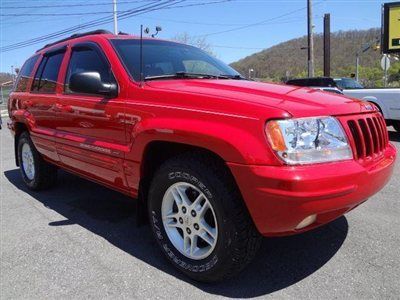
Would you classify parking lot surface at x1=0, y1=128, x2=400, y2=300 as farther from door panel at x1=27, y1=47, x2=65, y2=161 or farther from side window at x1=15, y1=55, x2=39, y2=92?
side window at x1=15, y1=55, x2=39, y2=92

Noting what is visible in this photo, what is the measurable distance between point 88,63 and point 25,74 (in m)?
2.13

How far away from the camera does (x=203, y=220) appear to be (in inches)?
122

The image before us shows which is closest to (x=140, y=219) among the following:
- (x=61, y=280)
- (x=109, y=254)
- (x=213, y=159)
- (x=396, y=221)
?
(x=109, y=254)

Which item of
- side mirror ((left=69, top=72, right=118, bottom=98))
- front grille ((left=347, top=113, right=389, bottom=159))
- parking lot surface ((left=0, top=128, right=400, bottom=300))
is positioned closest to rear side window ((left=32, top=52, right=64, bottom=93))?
side mirror ((left=69, top=72, right=118, bottom=98))

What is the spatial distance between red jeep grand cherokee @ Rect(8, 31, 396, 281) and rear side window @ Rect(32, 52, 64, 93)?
1.79ft

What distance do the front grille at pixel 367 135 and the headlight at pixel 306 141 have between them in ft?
0.60

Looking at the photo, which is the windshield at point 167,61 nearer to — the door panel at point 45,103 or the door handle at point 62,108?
the door handle at point 62,108

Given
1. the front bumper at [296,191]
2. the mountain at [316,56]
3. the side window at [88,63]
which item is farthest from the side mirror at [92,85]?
the mountain at [316,56]

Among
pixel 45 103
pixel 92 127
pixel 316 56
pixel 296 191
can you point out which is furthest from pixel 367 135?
pixel 316 56

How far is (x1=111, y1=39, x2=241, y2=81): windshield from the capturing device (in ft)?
12.5

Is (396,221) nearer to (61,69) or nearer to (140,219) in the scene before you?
(140,219)

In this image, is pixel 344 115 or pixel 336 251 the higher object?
pixel 344 115

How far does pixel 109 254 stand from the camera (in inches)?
145

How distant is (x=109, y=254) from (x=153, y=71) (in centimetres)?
163
